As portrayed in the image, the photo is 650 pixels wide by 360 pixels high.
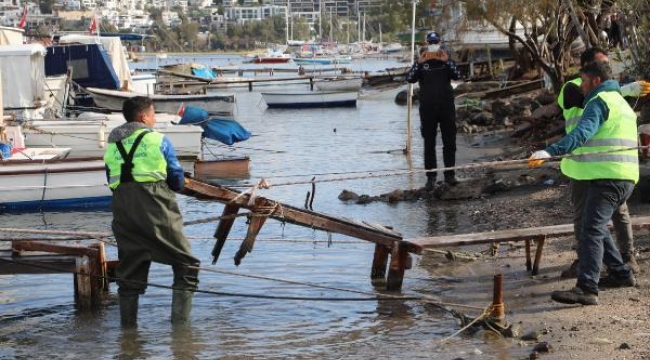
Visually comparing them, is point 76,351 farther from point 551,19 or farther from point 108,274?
point 551,19

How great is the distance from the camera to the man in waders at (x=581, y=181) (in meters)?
8.34

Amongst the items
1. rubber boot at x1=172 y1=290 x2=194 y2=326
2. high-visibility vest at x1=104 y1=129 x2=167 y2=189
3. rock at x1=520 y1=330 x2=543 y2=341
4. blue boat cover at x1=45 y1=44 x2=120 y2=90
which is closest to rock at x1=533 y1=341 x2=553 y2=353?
rock at x1=520 y1=330 x2=543 y2=341

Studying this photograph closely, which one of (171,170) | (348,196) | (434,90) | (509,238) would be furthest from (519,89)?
(171,170)

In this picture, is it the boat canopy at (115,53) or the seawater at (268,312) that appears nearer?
the seawater at (268,312)

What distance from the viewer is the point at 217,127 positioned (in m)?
23.1

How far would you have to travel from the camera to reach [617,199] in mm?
8062

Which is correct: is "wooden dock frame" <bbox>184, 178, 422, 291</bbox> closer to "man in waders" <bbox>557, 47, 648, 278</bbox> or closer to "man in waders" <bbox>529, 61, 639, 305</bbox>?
"man in waders" <bbox>557, 47, 648, 278</bbox>

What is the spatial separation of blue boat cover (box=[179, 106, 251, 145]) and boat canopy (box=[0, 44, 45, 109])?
4574mm

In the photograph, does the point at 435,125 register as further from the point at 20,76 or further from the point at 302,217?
the point at 20,76

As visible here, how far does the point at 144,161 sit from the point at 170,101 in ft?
95.4

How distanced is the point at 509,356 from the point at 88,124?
16.9 meters

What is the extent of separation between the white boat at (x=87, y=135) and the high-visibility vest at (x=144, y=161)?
14124 millimetres

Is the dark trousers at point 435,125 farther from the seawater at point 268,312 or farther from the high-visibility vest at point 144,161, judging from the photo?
the high-visibility vest at point 144,161

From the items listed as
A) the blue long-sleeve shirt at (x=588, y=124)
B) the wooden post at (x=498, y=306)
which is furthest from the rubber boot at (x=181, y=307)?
the blue long-sleeve shirt at (x=588, y=124)
